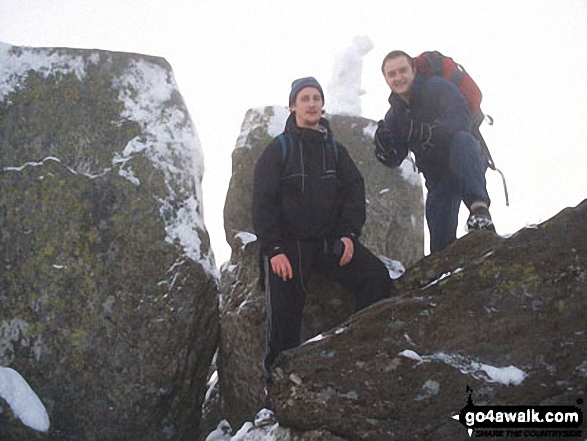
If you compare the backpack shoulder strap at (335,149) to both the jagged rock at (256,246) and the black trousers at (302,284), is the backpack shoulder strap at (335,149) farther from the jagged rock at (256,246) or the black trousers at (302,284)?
the jagged rock at (256,246)

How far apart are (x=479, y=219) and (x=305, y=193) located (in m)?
1.71

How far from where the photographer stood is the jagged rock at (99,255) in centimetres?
Answer: 568

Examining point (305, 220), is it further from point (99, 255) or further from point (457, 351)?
point (99, 255)

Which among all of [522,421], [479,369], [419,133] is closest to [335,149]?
[419,133]

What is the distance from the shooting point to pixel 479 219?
5.26 meters

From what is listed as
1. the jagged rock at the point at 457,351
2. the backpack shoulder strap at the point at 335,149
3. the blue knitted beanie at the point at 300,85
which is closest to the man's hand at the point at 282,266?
the jagged rock at the point at 457,351

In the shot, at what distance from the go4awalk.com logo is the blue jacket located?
3.06 metres

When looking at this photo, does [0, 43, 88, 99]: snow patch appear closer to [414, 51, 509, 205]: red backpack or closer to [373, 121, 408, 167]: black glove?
[373, 121, 408, 167]: black glove

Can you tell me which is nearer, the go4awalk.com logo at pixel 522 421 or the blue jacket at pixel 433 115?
the go4awalk.com logo at pixel 522 421

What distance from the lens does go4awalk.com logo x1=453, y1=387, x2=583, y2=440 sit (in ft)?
10.9

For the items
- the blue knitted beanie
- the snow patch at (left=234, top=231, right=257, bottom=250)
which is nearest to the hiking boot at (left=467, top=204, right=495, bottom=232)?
the blue knitted beanie

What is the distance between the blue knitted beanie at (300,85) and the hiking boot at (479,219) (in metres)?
1.93

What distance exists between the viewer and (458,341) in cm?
393

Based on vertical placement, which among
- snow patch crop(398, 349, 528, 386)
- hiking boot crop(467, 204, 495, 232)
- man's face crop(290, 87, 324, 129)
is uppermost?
man's face crop(290, 87, 324, 129)
